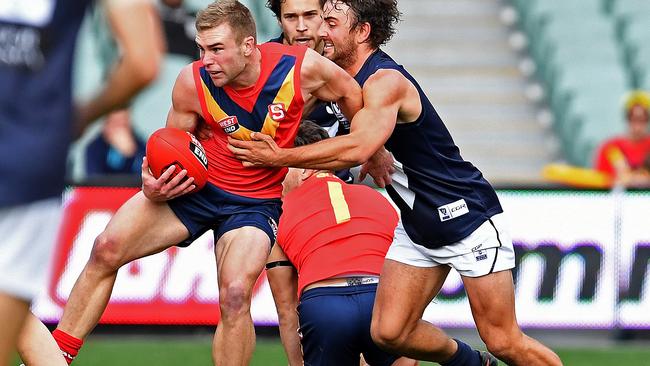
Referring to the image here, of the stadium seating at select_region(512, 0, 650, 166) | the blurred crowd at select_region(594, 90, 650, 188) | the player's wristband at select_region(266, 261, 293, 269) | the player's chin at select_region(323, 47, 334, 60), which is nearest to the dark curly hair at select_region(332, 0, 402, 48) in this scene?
the player's chin at select_region(323, 47, 334, 60)

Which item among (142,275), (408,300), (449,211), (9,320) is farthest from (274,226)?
(142,275)

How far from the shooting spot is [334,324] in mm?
6105

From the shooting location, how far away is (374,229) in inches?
258

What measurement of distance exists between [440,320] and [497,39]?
6939mm

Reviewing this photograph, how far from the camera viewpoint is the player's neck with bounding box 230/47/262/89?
6.30m

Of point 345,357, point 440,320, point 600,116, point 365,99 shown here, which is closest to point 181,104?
point 365,99

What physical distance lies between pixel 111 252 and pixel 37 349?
1.17 m

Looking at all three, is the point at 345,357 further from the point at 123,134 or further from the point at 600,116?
the point at 600,116

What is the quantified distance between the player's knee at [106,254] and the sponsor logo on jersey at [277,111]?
0.97m

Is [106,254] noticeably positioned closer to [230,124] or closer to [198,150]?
[198,150]

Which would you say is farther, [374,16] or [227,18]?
[374,16]

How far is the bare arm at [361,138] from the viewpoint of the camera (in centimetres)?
602

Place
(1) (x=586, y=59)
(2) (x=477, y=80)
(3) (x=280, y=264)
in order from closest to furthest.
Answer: (3) (x=280, y=264), (1) (x=586, y=59), (2) (x=477, y=80)

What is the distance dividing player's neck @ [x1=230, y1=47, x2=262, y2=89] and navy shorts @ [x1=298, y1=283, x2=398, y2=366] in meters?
1.04
